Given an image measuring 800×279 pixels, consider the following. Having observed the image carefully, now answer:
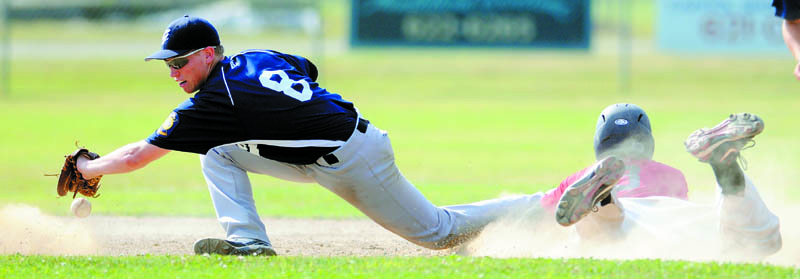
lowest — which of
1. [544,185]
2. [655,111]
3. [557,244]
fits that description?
[655,111]

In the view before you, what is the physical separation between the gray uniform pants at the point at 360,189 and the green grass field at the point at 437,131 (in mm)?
465

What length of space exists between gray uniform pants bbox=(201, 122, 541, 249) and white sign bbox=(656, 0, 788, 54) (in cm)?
1678

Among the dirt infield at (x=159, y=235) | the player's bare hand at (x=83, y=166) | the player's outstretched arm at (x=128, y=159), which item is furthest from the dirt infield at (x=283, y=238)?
the player's outstretched arm at (x=128, y=159)

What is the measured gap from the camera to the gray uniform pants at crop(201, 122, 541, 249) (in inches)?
204

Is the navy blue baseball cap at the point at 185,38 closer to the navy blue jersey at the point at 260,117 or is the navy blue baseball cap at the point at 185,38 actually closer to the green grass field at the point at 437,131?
the navy blue jersey at the point at 260,117

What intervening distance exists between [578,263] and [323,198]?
4475 millimetres

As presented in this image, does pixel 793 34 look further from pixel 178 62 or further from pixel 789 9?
pixel 178 62

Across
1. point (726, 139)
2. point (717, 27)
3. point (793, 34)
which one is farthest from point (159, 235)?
point (717, 27)

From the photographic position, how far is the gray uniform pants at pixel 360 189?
17.0ft

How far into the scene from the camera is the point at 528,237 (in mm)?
5625

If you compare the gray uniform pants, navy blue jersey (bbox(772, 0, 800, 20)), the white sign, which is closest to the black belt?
the gray uniform pants

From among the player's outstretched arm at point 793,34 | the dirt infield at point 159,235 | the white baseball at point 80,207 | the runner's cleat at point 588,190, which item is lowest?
the dirt infield at point 159,235

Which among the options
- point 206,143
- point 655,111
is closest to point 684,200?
point 206,143

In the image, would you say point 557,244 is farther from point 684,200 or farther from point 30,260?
point 30,260
